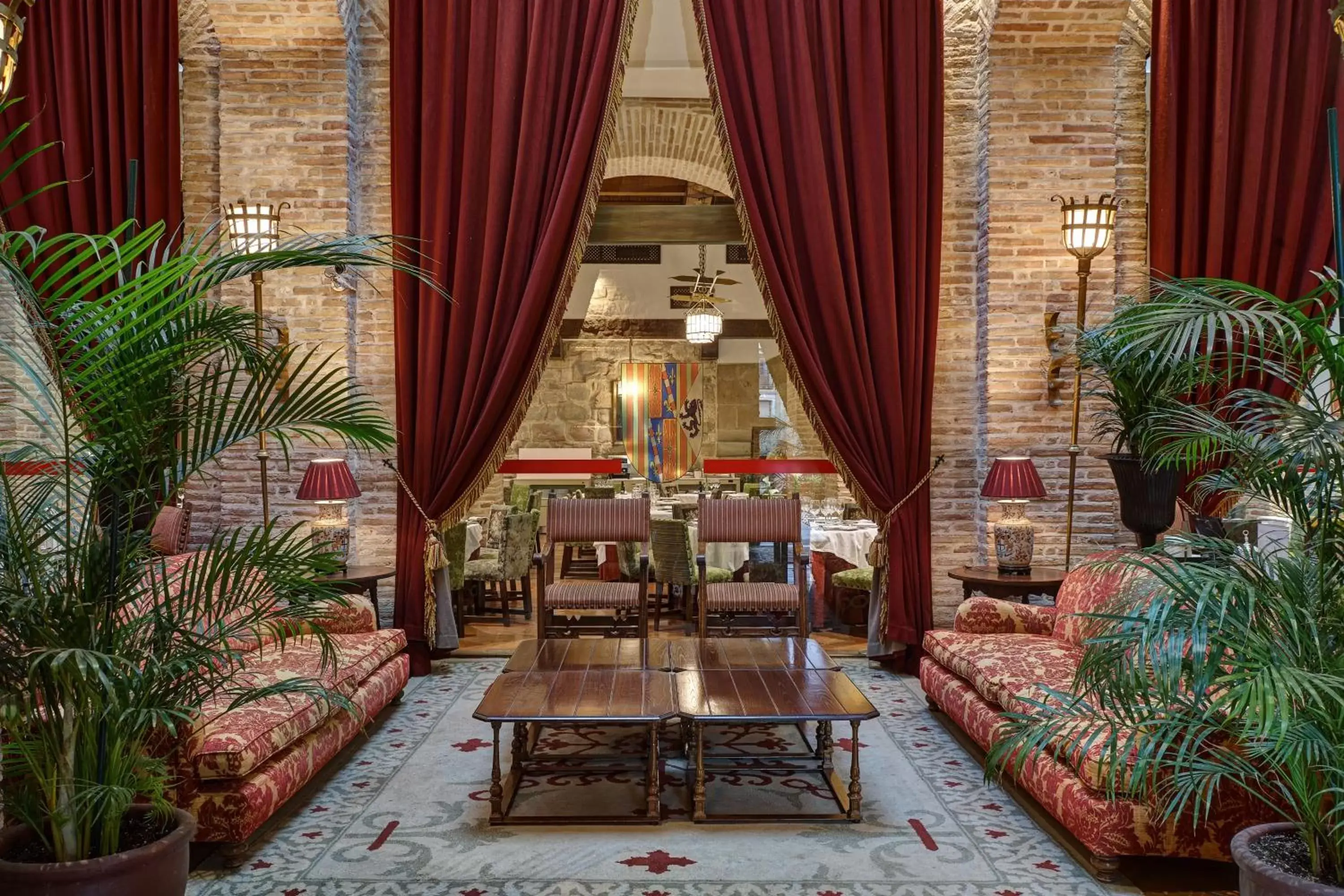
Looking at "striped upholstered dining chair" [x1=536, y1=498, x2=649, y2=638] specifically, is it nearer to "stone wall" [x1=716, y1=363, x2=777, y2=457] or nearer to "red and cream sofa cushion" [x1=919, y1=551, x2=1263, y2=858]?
"red and cream sofa cushion" [x1=919, y1=551, x2=1263, y2=858]

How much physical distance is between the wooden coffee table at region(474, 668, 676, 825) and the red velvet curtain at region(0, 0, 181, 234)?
3660mm

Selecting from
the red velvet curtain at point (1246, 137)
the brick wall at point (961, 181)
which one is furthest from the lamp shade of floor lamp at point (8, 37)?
the red velvet curtain at point (1246, 137)

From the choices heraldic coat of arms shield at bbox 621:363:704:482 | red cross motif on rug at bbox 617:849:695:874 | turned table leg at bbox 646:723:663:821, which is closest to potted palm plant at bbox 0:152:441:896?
red cross motif on rug at bbox 617:849:695:874

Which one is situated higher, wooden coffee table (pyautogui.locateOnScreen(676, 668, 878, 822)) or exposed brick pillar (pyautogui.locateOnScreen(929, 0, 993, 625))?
exposed brick pillar (pyautogui.locateOnScreen(929, 0, 993, 625))

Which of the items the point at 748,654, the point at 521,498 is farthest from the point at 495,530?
the point at 748,654

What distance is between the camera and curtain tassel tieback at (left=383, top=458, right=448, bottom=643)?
18.8ft

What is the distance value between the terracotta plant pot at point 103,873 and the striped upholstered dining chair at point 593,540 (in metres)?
3.08

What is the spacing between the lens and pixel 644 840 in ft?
11.1

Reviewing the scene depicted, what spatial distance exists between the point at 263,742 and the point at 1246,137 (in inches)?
227

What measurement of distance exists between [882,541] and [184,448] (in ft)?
13.6

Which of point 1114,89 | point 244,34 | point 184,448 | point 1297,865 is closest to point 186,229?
point 244,34

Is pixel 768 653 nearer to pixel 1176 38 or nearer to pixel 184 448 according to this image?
pixel 184 448

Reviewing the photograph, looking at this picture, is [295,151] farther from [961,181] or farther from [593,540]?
[961,181]

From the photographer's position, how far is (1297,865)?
2303 mm
